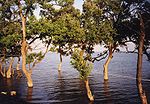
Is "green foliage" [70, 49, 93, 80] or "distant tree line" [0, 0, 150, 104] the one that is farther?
"distant tree line" [0, 0, 150, 104]

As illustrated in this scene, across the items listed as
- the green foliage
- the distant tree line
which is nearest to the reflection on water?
the distant tree line

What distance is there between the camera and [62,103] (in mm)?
40469

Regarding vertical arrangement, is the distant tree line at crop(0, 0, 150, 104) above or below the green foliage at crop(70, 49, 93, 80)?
above

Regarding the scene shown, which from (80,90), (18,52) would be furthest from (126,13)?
(18,52)

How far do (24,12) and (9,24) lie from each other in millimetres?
5637

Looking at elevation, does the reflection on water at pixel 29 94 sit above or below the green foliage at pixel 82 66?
below

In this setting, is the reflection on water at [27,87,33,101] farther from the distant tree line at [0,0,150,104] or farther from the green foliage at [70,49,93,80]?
the green foliage at [70,49,93,80]

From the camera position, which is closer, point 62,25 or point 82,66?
point 82,66

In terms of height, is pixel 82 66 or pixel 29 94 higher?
pixel 82 66

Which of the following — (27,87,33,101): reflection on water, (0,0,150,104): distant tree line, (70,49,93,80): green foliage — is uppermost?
(0,0,150,104): distant tree line

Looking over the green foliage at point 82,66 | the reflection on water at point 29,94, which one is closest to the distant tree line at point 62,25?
the reflection on water at point 29,94

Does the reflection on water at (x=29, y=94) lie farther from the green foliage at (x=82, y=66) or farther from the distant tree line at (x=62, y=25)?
the green foliage at (x=82, y=66)

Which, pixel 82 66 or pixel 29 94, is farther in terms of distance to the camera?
pixel 29 94

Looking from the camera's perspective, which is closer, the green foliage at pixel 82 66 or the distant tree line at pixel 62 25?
the green foliage at pixel 82 66
